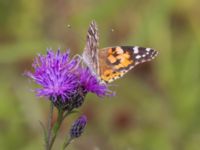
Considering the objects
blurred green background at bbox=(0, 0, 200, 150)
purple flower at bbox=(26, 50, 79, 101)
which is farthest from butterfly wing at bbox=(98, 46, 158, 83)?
blurred green background at bbox=(0, 0, 200, 150)

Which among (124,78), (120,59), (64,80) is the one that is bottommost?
(124,78)

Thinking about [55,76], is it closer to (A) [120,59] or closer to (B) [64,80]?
(B) [64,80]

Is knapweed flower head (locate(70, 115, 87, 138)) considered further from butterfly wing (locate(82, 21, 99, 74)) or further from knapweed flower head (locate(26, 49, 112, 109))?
butterfly wing (locate(82, 21, 99, 74))

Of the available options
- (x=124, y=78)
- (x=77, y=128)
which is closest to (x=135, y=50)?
(x=77, y=128)

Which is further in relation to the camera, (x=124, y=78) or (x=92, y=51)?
(x=124, y=78)

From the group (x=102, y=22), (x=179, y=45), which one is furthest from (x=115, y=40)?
(x=179, y=45)

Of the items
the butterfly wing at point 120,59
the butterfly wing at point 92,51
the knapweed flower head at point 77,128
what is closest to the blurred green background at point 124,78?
the knapweed flower head at point 77,128
